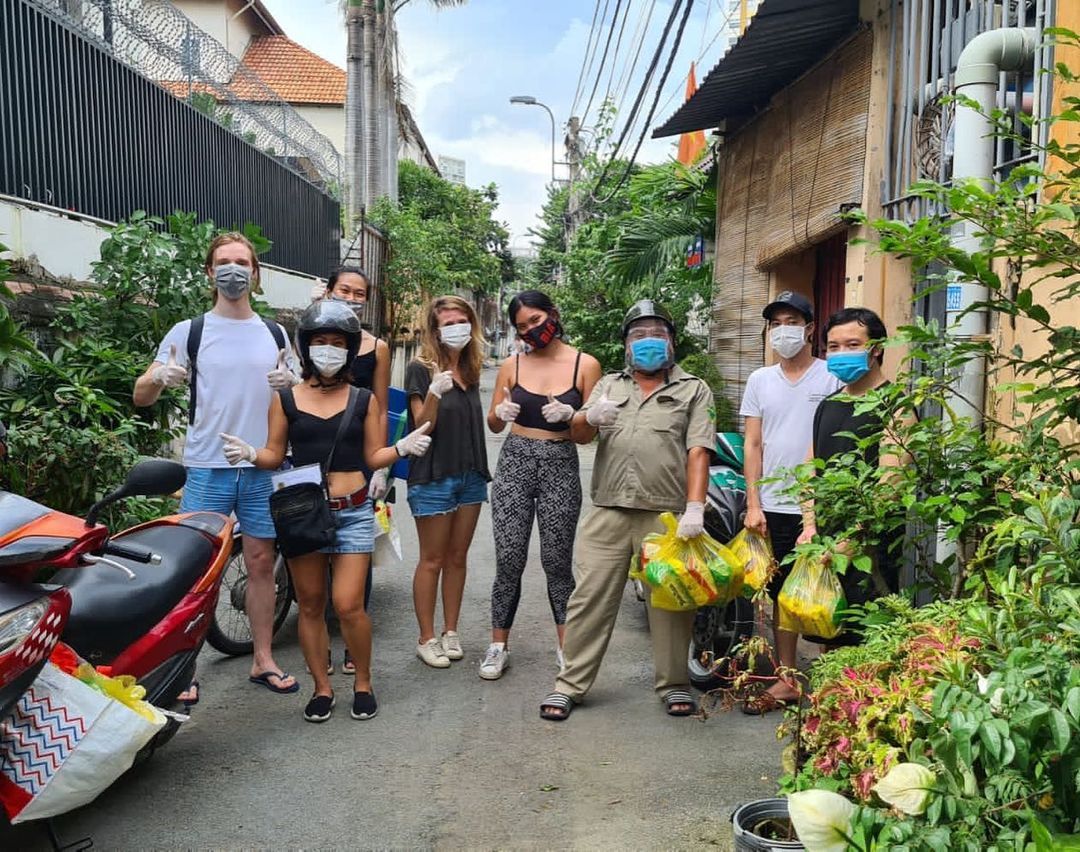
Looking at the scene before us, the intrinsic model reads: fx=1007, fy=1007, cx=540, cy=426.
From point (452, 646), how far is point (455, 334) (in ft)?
5.50

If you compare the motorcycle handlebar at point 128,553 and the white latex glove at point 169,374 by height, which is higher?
the white latex glove at point 169,374

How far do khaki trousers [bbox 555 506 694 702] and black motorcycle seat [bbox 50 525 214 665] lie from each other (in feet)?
5.53

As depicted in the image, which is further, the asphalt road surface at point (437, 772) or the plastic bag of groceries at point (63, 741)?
the asphalt road surface at point (437, 772)

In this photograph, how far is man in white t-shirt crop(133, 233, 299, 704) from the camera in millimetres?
4602

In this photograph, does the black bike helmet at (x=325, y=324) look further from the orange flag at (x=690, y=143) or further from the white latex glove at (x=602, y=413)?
the orange flag at (x=690, y=143)

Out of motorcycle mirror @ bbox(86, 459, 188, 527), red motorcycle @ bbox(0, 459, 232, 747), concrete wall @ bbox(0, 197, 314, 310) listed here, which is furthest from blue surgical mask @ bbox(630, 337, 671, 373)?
concrete wall @ bbox(0, 197, 314, 310)

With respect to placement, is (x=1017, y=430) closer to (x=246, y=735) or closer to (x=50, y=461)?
(x=246, y=735)

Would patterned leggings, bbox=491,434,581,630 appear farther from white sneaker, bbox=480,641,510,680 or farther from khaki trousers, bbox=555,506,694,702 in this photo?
khaki trousers, bbox=555,506,694,702

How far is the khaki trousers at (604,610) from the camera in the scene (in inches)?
182

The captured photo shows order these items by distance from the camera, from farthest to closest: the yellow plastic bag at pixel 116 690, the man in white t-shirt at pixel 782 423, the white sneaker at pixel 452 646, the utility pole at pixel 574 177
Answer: the utility pole at pixel 574 177 → the white sneaker at pixel 452 646 → the man in white t-shirt at pixel 782 423 → the yellow plastic bag at pixel 116 690

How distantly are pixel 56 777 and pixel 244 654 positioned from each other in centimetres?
263

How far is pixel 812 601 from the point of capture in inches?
152

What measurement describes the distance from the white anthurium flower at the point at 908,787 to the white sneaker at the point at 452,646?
3.41 m

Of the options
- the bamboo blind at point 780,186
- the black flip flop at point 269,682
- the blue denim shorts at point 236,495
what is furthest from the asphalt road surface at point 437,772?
the bamboo blind at point 780,186
